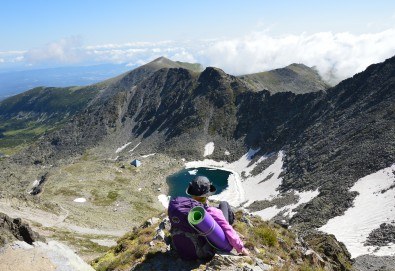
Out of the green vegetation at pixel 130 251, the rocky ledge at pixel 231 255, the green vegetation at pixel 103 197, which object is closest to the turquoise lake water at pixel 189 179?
the green vegetation at pixel 103 197

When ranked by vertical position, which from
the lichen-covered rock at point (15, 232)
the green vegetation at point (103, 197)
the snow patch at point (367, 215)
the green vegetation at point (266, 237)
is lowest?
the green vegetation at point (103, 197)

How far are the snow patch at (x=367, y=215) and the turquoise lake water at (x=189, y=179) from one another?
54582 millimetres

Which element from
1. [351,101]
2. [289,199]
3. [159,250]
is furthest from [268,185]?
[159,250]

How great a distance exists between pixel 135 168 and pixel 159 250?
12290 cm

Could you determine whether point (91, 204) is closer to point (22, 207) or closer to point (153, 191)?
point (22, 207)

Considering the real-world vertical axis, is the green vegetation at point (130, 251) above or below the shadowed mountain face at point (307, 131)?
above

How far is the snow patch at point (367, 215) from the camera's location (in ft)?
171

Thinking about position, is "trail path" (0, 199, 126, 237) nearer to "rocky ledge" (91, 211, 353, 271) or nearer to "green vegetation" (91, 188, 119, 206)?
"green vegetation" (91, 188, 119, 206)

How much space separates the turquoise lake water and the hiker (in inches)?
4071

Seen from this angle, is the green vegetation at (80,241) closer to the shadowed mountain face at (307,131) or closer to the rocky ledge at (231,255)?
the rocky ledge at (231,255)

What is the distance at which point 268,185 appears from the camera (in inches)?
4616

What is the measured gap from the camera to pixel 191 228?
1434 cm

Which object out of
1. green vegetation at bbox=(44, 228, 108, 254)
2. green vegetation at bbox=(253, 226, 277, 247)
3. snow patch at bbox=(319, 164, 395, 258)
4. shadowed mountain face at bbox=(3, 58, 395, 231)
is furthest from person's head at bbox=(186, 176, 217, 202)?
shadowed mountain face at bbox=(3, 58, 395, 231)

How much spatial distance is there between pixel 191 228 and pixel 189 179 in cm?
12124
